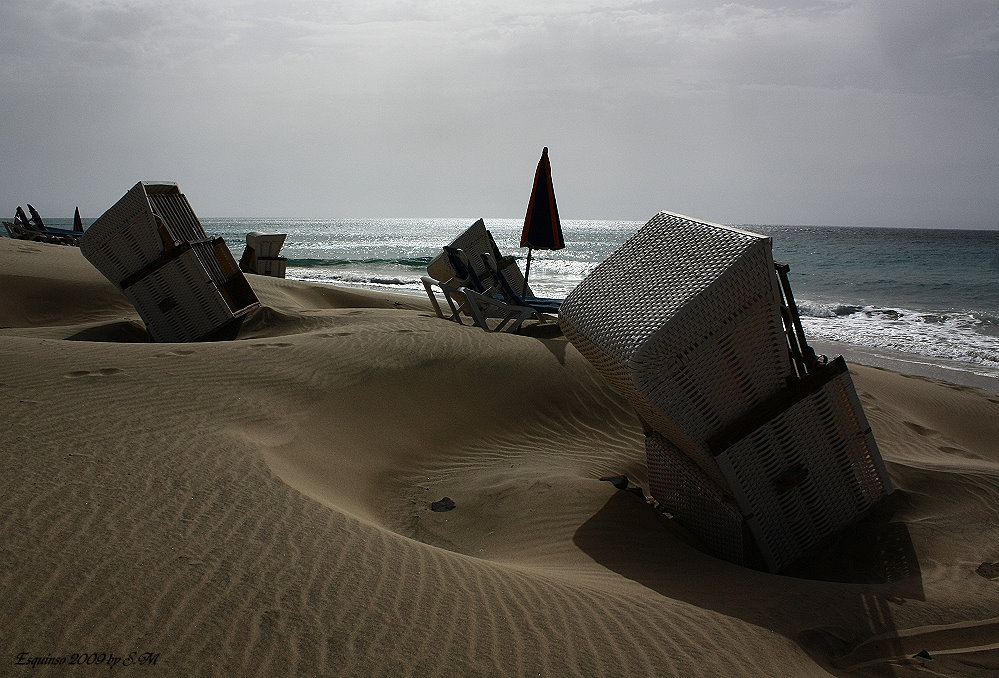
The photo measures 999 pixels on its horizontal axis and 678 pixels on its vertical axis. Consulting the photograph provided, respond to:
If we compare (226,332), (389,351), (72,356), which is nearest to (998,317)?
(389,351)

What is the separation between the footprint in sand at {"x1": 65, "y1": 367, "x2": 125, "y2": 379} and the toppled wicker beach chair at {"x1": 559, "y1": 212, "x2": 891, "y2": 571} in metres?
3.61

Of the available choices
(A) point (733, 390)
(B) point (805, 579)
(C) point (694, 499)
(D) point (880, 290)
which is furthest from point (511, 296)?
(D) point (880, 290)

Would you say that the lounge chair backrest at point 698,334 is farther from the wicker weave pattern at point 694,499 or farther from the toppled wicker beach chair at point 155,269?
the toppled wicker beach chair at point 155,269

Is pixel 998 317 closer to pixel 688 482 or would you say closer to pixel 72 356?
pixel 688 482

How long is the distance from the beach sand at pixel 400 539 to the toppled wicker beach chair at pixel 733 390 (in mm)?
279

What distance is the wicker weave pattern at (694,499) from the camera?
13.4 feet

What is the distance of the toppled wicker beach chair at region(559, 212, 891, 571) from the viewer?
12.2 feet

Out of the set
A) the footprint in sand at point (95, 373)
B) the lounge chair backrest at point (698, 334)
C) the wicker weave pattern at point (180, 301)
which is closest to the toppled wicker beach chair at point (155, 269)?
the wicker weave pattern at point (180, 301)

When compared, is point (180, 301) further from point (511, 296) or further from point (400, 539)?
point (400, 539)

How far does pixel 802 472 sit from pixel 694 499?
68cm

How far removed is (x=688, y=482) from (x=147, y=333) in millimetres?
7490

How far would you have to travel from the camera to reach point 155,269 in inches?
330

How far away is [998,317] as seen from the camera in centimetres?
1803

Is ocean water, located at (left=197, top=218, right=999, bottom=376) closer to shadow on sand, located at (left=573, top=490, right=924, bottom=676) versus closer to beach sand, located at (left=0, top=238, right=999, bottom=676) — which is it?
beach sand, located at (left=0, top=238, right=999, bottom=676)
